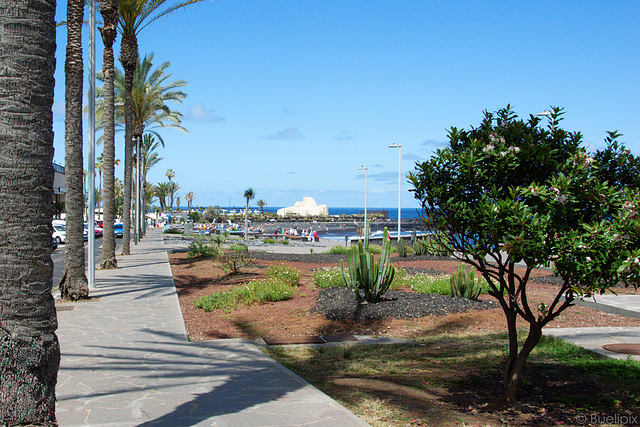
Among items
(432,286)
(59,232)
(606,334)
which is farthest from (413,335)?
(59,232)

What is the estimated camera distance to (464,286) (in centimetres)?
1048

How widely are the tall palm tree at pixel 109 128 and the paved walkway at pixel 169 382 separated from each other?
894cm

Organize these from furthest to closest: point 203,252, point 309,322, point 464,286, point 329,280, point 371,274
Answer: point 203,252 → point 329,280 → point 464,286 → point 371,274 → point 309,322

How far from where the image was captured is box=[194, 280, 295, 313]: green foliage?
1038cm

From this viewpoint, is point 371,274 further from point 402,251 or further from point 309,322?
point 402,251

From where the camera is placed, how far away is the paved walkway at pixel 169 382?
441 cm

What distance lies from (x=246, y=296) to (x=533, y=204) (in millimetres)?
7542

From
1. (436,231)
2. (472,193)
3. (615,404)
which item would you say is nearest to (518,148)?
(472,193)

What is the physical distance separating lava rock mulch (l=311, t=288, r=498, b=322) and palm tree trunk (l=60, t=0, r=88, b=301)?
5.45 meters

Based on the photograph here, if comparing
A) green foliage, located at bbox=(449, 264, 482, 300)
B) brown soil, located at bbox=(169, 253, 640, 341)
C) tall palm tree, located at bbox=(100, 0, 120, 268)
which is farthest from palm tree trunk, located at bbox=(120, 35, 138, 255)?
green foliage, located at bbox=(449, 264, 482, 300)

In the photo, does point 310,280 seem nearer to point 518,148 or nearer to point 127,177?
point 518,148

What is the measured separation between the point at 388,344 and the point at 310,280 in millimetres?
6795

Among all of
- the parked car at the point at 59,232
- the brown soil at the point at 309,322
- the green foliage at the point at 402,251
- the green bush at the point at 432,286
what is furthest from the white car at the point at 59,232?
the green bush at the point at 432,286

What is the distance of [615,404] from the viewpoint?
471 cm
